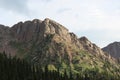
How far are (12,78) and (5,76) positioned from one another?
5154 mm

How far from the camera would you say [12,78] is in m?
198

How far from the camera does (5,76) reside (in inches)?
7662
